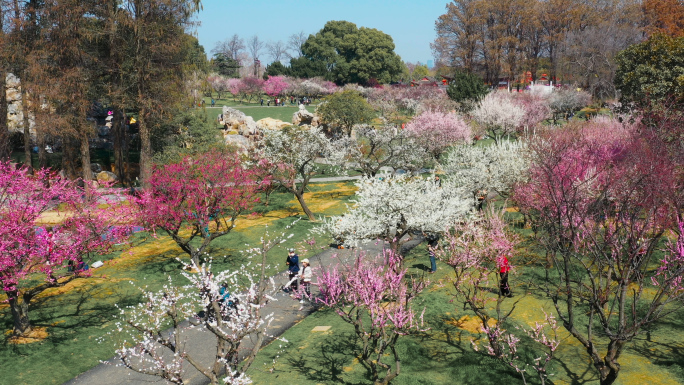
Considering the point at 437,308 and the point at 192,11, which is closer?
the point at 437,308

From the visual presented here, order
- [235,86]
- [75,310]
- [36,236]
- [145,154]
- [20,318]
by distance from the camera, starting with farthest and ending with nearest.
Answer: [235,86], [145,154], [75,310], [20,318], [36,236]

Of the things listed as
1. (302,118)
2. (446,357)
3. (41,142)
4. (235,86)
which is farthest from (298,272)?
(235,86)

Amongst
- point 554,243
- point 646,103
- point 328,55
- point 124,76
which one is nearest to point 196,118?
point 124,76

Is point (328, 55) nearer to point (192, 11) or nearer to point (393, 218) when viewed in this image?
point (192, 11)

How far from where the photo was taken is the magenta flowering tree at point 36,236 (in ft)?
49.5

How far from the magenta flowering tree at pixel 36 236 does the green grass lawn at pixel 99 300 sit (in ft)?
3.98

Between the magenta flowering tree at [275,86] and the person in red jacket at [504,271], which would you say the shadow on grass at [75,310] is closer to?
the person in red jacket at [504,271]

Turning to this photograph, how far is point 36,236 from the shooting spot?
52.2ft

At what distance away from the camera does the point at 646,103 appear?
1281 inches

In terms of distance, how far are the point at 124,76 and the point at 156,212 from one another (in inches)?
718

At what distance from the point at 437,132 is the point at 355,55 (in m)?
67.0

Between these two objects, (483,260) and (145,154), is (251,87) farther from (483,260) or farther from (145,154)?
(483,260)

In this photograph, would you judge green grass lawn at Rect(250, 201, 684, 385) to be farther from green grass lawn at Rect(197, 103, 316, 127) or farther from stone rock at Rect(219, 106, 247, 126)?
green grass lawn at Rect(197, 103, 316, 127)

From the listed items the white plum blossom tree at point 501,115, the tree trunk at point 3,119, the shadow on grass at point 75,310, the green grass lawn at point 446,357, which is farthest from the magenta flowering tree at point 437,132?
the tree trunk at point 3,119
